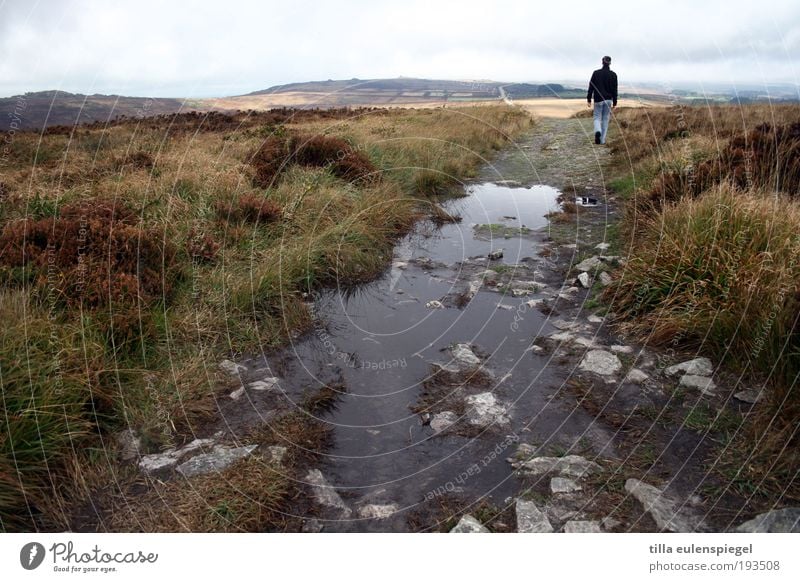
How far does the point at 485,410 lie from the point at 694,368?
1.97 metres

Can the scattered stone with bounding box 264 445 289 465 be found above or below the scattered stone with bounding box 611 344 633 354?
below

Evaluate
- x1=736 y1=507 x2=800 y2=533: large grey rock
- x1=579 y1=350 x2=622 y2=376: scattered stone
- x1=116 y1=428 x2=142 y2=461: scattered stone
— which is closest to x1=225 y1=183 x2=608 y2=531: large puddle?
x1=579 y1=350 x2=622 y2=376: scattered stone

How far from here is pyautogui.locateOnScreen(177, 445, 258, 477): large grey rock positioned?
3.56 meters

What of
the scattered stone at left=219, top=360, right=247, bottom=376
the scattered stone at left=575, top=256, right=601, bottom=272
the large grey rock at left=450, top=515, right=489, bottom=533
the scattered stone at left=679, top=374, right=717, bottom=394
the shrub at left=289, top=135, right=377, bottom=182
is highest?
the shrub at left=289, top=135, right=377, bottom=182

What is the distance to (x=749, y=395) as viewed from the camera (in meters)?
4.06

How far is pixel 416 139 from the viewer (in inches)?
567

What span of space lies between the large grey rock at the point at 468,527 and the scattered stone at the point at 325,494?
28.7 inches

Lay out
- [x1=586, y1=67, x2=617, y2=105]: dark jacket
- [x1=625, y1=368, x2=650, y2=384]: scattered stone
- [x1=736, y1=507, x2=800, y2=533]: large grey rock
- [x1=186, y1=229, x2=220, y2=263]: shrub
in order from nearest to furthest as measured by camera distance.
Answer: [x1=736, y1=507, x2=800, y2=533]: large grey rock → [x1=625, y1=368, x2=650, y2=384]: scattered stone → [x1=586, y1=67, x2=617, y2=105]: dark jacket → [x1=186, y1=229, x2=220, y2=263]: shrub

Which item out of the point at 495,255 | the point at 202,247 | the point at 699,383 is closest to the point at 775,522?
the point at 699,383

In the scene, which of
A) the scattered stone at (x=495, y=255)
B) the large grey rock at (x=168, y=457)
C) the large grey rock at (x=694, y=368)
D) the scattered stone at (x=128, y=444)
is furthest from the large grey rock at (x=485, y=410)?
the scattered stone at (x=495, y=255)

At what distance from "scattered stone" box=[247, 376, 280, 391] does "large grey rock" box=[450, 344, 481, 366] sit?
191 cm

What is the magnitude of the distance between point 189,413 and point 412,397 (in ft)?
6.48

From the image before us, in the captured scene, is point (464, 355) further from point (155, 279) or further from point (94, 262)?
point (94, 262)

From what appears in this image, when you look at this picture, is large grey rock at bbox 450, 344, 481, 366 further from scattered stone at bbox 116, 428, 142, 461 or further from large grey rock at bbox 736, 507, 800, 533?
scattered stone at bbox 116, 428, 142, 461
